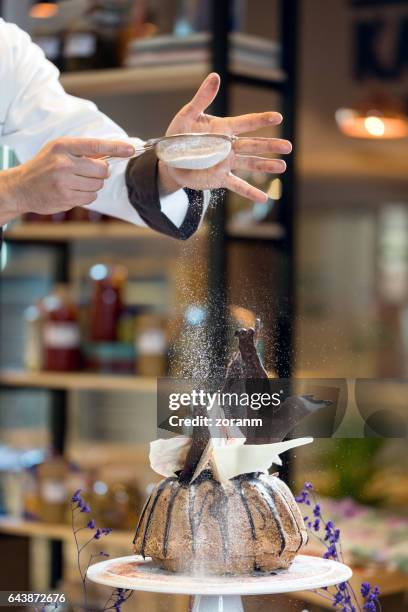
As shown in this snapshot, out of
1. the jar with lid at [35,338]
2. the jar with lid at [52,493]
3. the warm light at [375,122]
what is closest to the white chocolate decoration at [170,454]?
the jar with lid at [52,493]

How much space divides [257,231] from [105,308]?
0.53m

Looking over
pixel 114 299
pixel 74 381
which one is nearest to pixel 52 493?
pixel 74 381

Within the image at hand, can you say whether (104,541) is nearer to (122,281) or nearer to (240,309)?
(240,309)

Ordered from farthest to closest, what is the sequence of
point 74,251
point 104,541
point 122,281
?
point 74,251 < point 122,281 < point 104,541

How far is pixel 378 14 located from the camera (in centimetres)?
444

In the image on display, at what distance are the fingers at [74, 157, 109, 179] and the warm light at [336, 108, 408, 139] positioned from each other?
3232mm

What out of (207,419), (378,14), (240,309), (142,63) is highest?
(378,14)

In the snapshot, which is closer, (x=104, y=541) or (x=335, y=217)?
(x=104, y=541)

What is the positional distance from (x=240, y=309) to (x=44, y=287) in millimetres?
2295

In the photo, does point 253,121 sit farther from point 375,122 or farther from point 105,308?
point 375,122

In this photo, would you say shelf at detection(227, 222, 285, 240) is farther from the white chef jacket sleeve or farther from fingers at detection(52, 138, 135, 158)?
fingers at detection(52, 138, 135, 158)

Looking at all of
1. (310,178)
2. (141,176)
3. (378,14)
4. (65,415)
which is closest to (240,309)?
(141,176)

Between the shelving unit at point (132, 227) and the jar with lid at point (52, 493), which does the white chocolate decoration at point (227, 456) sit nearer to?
the shelving unit at point (132, 227)

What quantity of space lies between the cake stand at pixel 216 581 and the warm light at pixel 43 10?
1855mm
